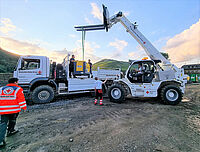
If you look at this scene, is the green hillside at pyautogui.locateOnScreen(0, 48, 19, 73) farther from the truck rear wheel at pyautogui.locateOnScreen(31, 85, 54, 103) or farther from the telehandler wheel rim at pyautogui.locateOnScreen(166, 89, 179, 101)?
the telehandler wheel rim at pyautogui.locateOnScreen(166, 89, 179, 101)

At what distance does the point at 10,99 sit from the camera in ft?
6.96

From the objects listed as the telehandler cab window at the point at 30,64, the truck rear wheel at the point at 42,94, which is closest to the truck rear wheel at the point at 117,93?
the truck rear wheel at the point at 42,94

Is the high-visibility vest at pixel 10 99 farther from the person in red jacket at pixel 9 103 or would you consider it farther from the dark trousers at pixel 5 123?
the dark trousers at pixel 5 123

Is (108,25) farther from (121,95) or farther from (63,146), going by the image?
(63,146)

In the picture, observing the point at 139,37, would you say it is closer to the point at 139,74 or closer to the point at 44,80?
the point at 139,74

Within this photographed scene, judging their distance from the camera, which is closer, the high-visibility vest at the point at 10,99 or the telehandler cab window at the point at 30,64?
the high-visibility vest at the point at 10,99

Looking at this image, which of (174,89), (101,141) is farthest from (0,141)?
(174,89)

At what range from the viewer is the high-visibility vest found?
2.08 m

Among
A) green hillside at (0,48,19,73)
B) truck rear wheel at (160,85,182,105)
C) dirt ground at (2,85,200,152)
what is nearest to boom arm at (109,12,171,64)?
truck rear wheel at (160,85,182,105)

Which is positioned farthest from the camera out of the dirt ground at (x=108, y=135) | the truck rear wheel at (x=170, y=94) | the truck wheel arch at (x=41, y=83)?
the truck wheel arch at (x=41, y=83)

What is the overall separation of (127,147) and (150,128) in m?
1.14

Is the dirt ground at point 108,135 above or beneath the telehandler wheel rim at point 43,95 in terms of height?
beneath

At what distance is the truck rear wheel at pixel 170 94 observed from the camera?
4.57m

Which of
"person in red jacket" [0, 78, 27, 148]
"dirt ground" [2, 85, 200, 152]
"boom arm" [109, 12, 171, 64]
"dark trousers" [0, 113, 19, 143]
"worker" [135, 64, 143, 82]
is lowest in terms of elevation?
"dirt ground" [2, 85, 200, 152]
